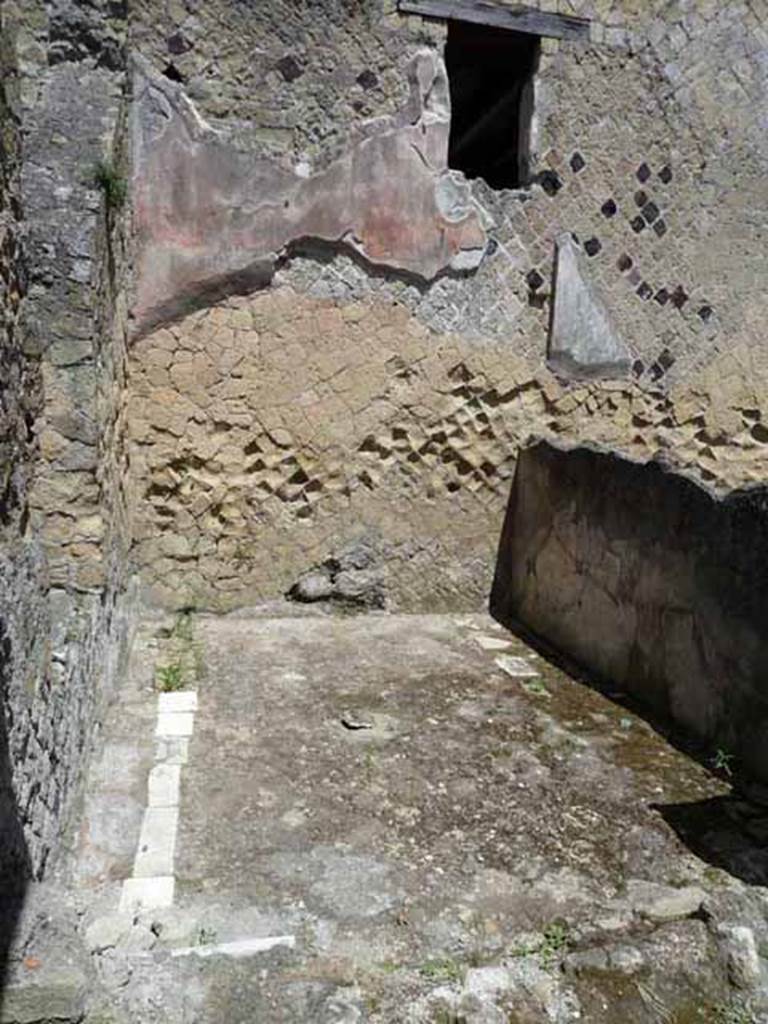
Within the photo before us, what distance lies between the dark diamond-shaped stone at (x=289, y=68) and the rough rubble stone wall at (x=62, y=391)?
980 millimetres

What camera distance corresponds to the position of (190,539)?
449 cm

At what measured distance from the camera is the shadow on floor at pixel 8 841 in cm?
188

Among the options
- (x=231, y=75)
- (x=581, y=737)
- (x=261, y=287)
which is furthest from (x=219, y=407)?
(x=581, y=737)

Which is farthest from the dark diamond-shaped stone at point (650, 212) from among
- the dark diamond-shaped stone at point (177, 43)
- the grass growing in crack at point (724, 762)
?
the grass growing in crack at point (724, 762)

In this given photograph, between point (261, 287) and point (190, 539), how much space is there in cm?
132

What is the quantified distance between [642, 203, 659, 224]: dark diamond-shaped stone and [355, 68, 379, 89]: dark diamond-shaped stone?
1.66 meters

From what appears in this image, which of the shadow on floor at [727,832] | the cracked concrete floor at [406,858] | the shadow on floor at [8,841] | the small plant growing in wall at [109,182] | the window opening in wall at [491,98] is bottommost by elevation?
the cracked concrete floor at [406,858]

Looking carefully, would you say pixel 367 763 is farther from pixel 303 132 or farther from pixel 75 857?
pixel 303 132

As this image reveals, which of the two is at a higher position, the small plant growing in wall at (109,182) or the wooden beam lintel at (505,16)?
the wooden beam lintel at (505,16)

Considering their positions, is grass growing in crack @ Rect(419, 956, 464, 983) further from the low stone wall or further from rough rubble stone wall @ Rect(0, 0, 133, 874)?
the low stone wall

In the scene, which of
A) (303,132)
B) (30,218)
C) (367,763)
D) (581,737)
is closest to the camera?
(30,218)

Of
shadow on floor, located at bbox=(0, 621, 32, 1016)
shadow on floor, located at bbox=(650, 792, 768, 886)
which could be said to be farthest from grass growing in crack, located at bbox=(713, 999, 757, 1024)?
shadow on floor, located at bbox=(0, 621, 32, 1016)

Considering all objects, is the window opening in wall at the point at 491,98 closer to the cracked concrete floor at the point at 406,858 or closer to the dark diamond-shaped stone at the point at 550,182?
the dark diamond-shaped stone at the point at 550,182

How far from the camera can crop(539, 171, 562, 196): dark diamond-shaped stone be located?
4.71m
